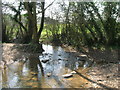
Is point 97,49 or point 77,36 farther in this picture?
point 77,36

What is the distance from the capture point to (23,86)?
4.82 meters

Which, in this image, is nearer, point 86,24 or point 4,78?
point 4,78

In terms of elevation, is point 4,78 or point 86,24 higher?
point 86,24

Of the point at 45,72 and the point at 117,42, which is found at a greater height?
the point at 117,42

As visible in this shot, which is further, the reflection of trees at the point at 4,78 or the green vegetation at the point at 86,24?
the green vegetation at the point at 86,24

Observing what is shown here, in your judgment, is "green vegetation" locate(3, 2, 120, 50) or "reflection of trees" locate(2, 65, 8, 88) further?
"green vegetation" locate(3, 2, 120, 50)

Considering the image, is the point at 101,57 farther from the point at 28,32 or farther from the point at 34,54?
the point at 28,32

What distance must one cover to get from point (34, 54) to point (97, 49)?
4.41m

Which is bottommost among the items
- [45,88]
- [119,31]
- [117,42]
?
[45,88]

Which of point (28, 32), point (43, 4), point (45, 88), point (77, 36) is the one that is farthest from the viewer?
point (28, 32)

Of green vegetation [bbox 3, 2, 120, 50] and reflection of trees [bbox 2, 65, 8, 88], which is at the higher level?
green vegetation [bbox 3, 2, 120, 50]

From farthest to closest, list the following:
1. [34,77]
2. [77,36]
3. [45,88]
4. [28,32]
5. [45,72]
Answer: [28,32] → [77,36] → [45,72] → [34,77] → [45,88]

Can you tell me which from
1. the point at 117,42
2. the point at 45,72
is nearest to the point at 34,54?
the point at 45,72

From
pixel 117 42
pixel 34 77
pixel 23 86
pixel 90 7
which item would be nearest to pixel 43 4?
pixel 90 7
